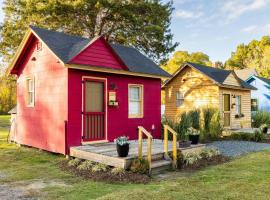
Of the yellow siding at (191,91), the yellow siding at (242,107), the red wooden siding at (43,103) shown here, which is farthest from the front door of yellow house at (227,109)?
the red wooden siding at (43,103)

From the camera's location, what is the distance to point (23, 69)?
1218 cm

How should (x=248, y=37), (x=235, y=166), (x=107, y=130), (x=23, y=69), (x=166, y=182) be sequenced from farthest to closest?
(x=248, y=37)
(x=23, y=69)
(x=107, y=130)
(x=235, y=166)
(x=166, y=182)

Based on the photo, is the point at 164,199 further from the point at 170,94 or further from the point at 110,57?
the point at 170,94

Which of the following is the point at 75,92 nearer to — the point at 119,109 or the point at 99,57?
the point at 99,57

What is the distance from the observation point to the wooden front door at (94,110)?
33.1 feet

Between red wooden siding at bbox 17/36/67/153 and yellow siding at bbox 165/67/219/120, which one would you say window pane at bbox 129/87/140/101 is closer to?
red wooden siding at bbox 17/36/67/153

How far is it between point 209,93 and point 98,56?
10.2 metres

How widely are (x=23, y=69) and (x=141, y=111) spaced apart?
5625 millimetres

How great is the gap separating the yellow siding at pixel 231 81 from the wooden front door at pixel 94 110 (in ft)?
33.3

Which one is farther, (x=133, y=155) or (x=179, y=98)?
(x=179, y=98)

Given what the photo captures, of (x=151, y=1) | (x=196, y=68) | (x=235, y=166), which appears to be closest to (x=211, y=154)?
(x=235, y=166)

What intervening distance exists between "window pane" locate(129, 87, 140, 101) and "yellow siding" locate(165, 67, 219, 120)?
605 cm

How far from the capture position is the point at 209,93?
18.1m

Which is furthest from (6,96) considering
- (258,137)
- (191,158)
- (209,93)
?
(191,158)
